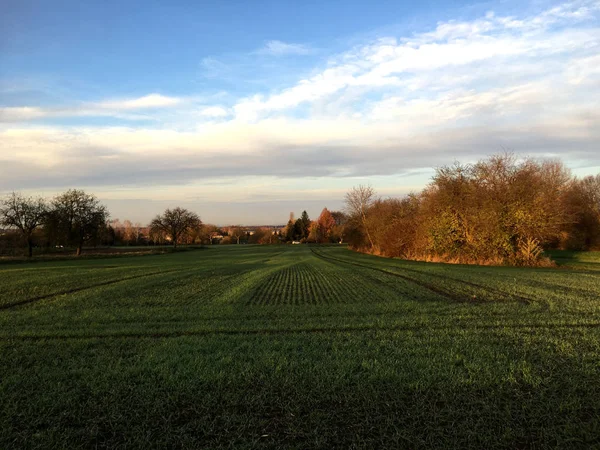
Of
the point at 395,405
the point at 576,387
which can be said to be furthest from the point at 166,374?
the point at 576,387

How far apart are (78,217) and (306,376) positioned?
2217 inches

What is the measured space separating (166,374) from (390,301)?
811 cm

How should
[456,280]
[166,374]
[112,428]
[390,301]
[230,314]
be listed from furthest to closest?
[456,280] → [390,301] → [230,314] → [166,374] → [112,428]

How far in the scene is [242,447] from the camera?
3.79 metres

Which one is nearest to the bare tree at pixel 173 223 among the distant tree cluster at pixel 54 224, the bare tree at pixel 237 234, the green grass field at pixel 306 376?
the distant tree cluster at pixel 54 224

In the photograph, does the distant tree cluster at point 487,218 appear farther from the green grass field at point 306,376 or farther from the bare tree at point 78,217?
the bare tree at point 78,217

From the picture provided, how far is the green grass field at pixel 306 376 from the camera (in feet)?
13.2

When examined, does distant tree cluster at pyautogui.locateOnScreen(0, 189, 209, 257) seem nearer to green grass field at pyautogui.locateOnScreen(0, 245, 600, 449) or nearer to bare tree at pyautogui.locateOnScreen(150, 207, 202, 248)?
bare tree at pyautogui.locateOnScreen(150, 207, 202, 248)

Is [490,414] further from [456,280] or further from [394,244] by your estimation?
[394,244]

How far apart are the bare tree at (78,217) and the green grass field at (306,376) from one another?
4651 centimetres

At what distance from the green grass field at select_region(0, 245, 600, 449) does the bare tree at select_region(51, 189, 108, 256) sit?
153 ft

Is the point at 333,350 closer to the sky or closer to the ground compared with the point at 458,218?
closer to the ground

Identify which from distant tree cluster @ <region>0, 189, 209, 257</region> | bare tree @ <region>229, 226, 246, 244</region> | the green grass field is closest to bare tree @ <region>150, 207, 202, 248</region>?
distant tree cluster @ <region>0, 189, 209, 257</region>

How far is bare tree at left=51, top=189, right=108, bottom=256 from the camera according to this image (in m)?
51.4
